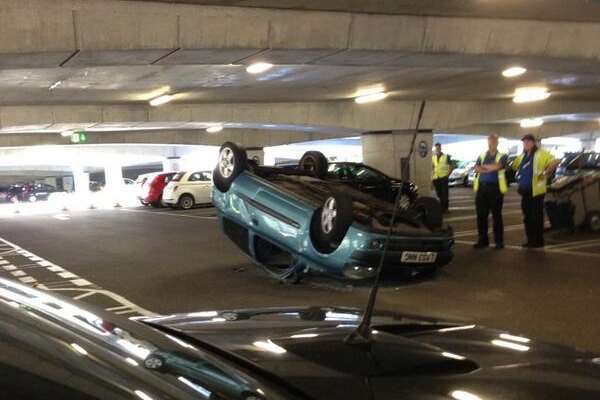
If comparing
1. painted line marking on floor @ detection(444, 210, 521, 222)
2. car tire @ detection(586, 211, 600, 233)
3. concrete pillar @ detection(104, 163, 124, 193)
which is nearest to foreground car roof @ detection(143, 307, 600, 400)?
car tire @ detection(586, 211, 600, 233)

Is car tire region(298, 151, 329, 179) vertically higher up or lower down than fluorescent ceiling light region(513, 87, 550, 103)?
lower down

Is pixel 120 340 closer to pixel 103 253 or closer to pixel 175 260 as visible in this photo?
pixel 175 260

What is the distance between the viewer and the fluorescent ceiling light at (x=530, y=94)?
22.2 metres

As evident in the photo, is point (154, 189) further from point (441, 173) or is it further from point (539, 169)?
point (539, 169)

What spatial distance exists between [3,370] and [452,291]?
7243 mm

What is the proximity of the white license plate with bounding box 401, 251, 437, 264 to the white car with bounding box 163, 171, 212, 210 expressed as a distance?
741 inches

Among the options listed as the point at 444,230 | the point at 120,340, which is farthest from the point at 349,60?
the point at 120,340

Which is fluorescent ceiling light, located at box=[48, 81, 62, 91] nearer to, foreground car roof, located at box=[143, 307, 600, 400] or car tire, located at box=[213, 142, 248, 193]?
car tire, located at box=[213, 142, 248, 193]

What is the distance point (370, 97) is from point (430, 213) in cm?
1441

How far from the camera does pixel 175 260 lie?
11352 mm

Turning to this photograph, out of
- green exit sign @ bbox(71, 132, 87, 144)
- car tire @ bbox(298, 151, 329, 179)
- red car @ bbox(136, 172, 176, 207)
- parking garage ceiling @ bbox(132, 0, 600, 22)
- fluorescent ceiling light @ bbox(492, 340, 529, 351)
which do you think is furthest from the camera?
green exit sign @ bbox(71, 132, 87, 144)

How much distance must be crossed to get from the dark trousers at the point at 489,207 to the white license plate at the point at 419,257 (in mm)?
2984

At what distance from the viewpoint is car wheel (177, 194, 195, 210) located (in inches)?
1031

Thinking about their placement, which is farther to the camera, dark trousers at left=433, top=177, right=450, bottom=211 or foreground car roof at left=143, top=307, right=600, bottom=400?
dark trousers at left=433, top=177, right=450, bottom=211
